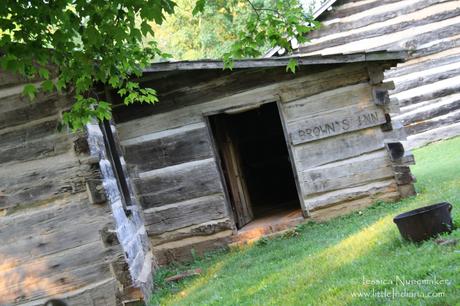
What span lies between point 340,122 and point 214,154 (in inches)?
87.1

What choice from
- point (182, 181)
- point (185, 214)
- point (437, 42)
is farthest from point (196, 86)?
point (437, 42)

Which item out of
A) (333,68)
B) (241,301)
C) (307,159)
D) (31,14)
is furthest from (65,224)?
(333,68)

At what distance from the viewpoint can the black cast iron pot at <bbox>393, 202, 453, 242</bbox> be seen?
18.9 feet

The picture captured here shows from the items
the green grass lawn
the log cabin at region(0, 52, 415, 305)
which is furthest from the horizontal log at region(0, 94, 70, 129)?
the green grass lawn

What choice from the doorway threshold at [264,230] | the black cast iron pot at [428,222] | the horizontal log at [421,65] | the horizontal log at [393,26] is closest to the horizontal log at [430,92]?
the horizontal log at [421,65]

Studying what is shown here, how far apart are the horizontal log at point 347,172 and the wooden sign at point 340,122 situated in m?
0.53

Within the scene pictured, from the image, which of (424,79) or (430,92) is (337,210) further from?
(424,79)

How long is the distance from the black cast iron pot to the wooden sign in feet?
12.0

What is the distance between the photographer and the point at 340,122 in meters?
9.37

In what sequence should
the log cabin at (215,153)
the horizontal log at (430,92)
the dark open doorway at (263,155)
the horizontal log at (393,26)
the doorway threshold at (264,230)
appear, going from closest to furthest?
the log cabin at (215,153) → the doorway threshold at (264,230) → the horizontal log at (430,92) → the horizontal log at (393,26) → the dark open doorway at (263,155)

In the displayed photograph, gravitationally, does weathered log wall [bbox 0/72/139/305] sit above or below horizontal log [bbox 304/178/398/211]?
above

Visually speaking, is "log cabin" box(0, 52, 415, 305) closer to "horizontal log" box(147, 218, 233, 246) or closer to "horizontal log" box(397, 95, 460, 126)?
"horizontal log" box(147, 218, 233, 246)

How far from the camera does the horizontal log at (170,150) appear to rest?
9445mm

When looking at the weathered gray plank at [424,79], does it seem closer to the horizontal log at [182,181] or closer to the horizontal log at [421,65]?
the horizontal log at [421,65]
